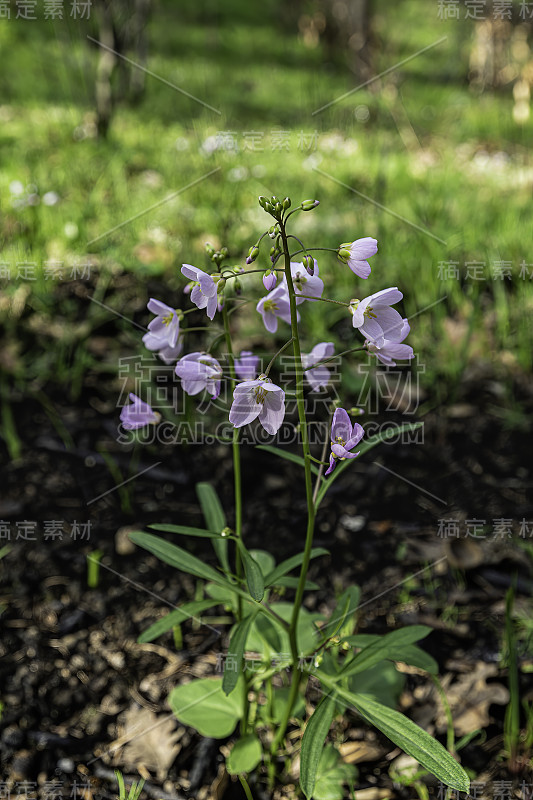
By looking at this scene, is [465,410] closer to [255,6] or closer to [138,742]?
[138,742]

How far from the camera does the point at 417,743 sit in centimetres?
91

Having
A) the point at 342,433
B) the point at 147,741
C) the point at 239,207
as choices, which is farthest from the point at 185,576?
the point at 239,207

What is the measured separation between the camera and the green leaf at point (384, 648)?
109cm

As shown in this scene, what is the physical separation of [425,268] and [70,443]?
4.86 feet

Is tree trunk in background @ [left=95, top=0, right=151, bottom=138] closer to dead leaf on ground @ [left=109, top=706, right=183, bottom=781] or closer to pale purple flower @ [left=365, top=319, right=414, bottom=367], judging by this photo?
pale purple flower @ [left=365, top=319, right=414, bottom=367]

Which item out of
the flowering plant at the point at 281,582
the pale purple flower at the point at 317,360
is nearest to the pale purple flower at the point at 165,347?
the flowering plant at the point at 281,582

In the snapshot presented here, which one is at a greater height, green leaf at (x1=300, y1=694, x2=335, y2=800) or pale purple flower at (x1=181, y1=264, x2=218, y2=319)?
pale purple flower at (x1=181, y1=264, x2=218, y2=319)

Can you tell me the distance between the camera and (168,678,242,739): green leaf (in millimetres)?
1236

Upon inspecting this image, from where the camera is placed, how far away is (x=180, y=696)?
1262mm

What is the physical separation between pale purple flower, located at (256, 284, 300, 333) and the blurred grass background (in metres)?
1.11

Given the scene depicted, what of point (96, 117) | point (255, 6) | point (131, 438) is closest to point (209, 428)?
point (131, 438)

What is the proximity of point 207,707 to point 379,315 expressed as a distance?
0.84m

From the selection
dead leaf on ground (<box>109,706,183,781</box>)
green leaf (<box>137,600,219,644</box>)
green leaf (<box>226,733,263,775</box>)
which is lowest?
dead leaf on ground (<box>109,706,183,781</box>)

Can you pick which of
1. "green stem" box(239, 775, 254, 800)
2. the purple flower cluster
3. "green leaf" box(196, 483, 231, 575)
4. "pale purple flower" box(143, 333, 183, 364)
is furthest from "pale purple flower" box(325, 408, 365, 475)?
"green stem" box(239, 775, 254, 800)
